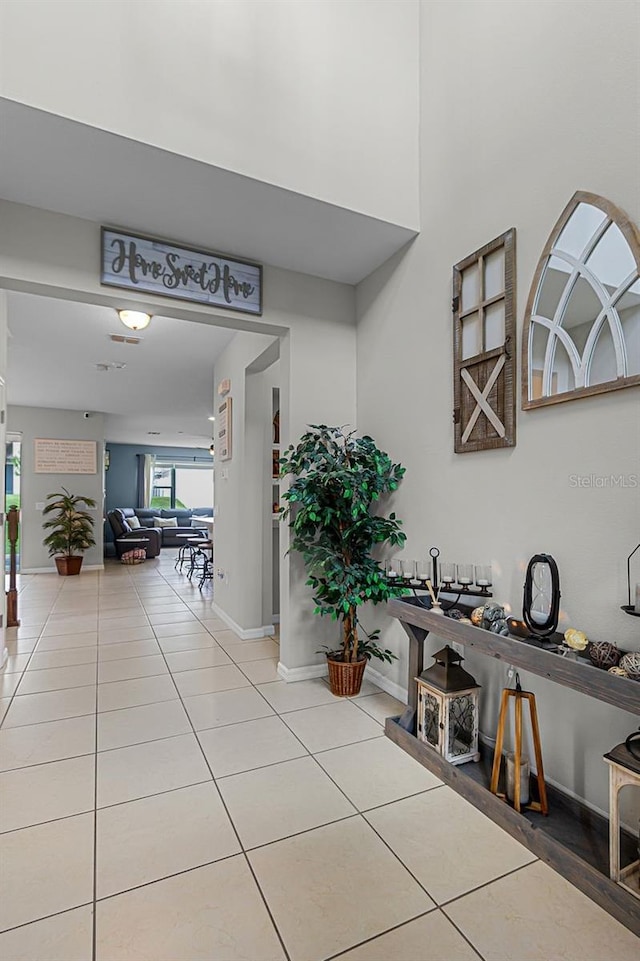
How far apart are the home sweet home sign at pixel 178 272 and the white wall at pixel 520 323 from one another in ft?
2.96

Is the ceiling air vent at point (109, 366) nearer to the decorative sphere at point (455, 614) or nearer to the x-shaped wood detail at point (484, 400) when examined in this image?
the x-shaped wood detail at point (484, 400)

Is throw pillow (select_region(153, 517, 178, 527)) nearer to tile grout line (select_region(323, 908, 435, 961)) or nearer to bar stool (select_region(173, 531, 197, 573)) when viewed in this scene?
bar stool (select_region(173, 531, 197, 573))

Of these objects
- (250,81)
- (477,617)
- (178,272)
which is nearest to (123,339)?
(178,272)

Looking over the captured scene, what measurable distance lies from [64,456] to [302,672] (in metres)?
6.76

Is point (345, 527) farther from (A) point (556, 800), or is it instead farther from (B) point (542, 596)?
(A) point (556, 800)

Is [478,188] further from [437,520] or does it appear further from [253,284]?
[437,520]

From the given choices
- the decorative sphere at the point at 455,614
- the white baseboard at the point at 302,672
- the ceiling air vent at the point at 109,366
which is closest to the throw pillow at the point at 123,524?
the ceiling air vent at the point at 109,366

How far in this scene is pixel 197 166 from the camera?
7.06 ft

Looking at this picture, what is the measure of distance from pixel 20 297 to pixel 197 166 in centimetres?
238

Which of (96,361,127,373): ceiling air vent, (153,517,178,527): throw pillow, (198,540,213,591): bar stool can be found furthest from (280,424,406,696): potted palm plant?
(153,517,178,527): throw pillow

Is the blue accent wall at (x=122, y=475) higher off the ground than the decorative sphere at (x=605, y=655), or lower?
higher

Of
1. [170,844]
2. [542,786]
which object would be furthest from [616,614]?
[170,844]

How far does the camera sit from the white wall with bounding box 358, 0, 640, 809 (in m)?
1.64

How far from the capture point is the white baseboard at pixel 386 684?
279 cm
